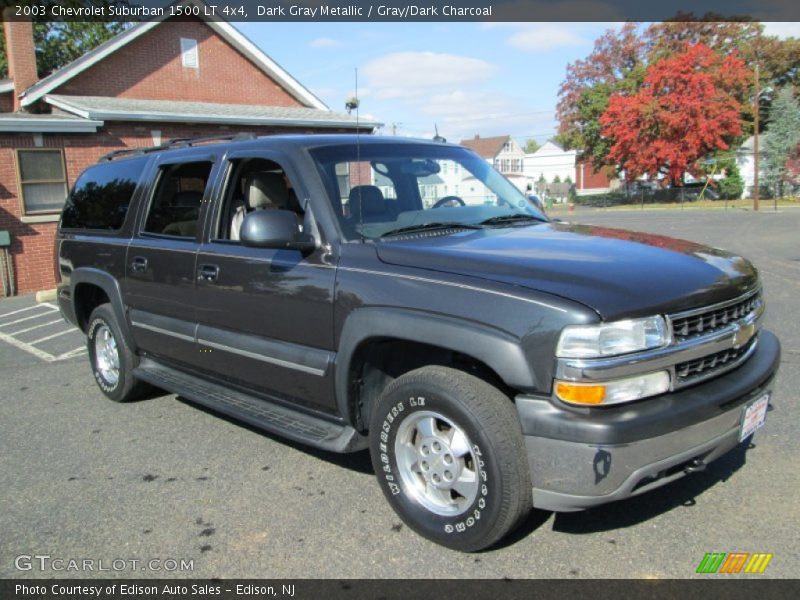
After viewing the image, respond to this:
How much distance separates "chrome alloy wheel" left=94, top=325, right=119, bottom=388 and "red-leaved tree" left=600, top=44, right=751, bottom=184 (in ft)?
131

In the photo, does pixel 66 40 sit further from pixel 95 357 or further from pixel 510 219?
pixel 510 219

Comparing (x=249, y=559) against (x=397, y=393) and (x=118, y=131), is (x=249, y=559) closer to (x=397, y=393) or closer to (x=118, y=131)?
(x=397, y=393)

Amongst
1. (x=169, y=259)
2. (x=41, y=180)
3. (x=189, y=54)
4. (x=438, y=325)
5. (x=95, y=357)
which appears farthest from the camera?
(x=189, y=54)

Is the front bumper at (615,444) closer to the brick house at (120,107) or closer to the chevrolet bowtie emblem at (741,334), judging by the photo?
the chevrolet bowtie emblem at (741,334)

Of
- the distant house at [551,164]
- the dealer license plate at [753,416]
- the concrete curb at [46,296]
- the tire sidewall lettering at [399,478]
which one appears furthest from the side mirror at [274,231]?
the distant house at [551,164]

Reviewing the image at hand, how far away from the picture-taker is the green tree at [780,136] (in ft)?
141

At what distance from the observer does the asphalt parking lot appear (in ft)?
9.83

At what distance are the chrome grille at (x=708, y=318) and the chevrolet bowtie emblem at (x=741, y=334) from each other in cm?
5

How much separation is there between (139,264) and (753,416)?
4007mm

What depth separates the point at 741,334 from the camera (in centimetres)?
311

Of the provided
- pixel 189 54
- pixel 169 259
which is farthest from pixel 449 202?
pixel 189 54

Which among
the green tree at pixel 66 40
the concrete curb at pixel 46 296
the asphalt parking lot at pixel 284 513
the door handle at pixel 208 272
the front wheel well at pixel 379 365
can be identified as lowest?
the asphalt parking lot at pixel 284 513

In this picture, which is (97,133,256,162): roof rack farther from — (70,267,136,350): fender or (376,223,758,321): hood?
(376,223,758,321): hood

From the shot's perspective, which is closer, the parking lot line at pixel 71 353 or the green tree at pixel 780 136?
the parking lot line at pixel 71 353
